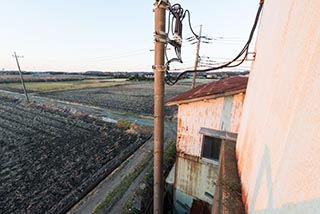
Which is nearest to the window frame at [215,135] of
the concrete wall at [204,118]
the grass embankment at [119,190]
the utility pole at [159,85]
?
the concrete wall at [204,118]

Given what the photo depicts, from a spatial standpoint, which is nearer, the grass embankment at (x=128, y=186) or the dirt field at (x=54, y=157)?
the grass embankment at (x=128, y=186)

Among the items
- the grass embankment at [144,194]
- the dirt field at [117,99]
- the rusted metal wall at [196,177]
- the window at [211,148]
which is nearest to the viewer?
the window at [211,148]

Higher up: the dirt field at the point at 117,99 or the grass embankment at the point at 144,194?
the grass embankment at the point at 144,194

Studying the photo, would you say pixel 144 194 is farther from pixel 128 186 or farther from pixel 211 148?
pixel 211 148

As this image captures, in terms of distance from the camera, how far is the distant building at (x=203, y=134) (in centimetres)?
469

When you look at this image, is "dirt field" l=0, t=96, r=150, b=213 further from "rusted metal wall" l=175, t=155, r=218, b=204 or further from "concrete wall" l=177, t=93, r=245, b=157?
"concrete wall" l=177, t=93, r=245, b=157

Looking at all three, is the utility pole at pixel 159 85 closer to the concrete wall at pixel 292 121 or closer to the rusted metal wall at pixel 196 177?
the concrete wall at pixel 292 121

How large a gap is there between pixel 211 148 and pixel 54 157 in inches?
364

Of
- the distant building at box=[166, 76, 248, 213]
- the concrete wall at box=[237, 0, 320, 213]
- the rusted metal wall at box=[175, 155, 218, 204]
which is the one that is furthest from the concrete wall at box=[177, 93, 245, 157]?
the concrete wall at box=[237, 0, 320, 213]

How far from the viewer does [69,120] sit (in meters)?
16.0

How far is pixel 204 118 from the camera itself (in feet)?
17.3

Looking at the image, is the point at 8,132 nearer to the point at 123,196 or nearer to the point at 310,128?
the point at 123,196

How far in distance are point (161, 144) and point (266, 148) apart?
2.08 meters

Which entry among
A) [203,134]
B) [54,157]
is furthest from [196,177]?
[54,157]
